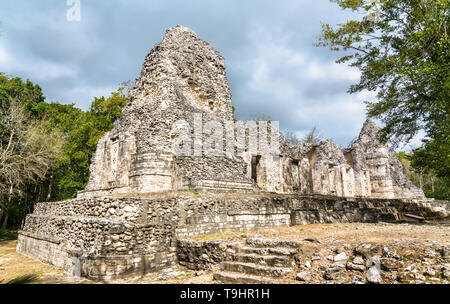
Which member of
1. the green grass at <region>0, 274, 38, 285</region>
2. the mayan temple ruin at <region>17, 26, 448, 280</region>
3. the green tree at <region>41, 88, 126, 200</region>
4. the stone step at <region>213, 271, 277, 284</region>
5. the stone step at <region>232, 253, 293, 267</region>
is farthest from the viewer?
the green tree at <region>41, 88, 126, 200</region>

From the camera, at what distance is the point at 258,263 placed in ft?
16.3

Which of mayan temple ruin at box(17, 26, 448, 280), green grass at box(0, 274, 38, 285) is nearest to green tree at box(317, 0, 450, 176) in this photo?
mayan temple ruin at box(17, 26, 448, 280)

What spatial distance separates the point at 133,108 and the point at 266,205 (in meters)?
7.59

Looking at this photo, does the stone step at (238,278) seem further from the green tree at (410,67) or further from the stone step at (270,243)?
the green tree at (410,67)

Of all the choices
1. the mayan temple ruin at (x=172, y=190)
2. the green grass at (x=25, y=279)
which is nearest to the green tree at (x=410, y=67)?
the mayan temple ruin at (x=172, y=190)

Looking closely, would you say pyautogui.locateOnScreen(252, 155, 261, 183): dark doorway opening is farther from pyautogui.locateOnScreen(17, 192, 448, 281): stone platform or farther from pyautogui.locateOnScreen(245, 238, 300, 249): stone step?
pyautogui.locateOnScreen(245, 238, 300, 249): stone step

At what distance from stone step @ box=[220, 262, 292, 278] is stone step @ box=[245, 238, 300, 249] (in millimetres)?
539

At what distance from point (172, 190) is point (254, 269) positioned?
16.8 ft

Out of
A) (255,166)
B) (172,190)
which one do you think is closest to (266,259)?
(172,190)

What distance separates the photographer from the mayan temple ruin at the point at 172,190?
6.20 meters

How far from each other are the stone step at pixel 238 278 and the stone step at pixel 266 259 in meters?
0.30

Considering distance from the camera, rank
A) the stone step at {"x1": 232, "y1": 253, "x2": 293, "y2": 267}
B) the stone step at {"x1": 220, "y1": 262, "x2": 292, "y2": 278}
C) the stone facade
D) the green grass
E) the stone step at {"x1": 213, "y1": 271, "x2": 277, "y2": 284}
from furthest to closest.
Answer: the stone facade, the green grass, the stone step at {"x1": 232, "y1": 253, "x2": 293, "y2": 267}, the stone step at {"x1": 220, "y1": 262, "x2": 292, "y2": 278}, the stone step at {"x1": 213, "y1": 271, "x2": 277, "y2": 284}

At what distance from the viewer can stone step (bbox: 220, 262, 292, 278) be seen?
452cm
